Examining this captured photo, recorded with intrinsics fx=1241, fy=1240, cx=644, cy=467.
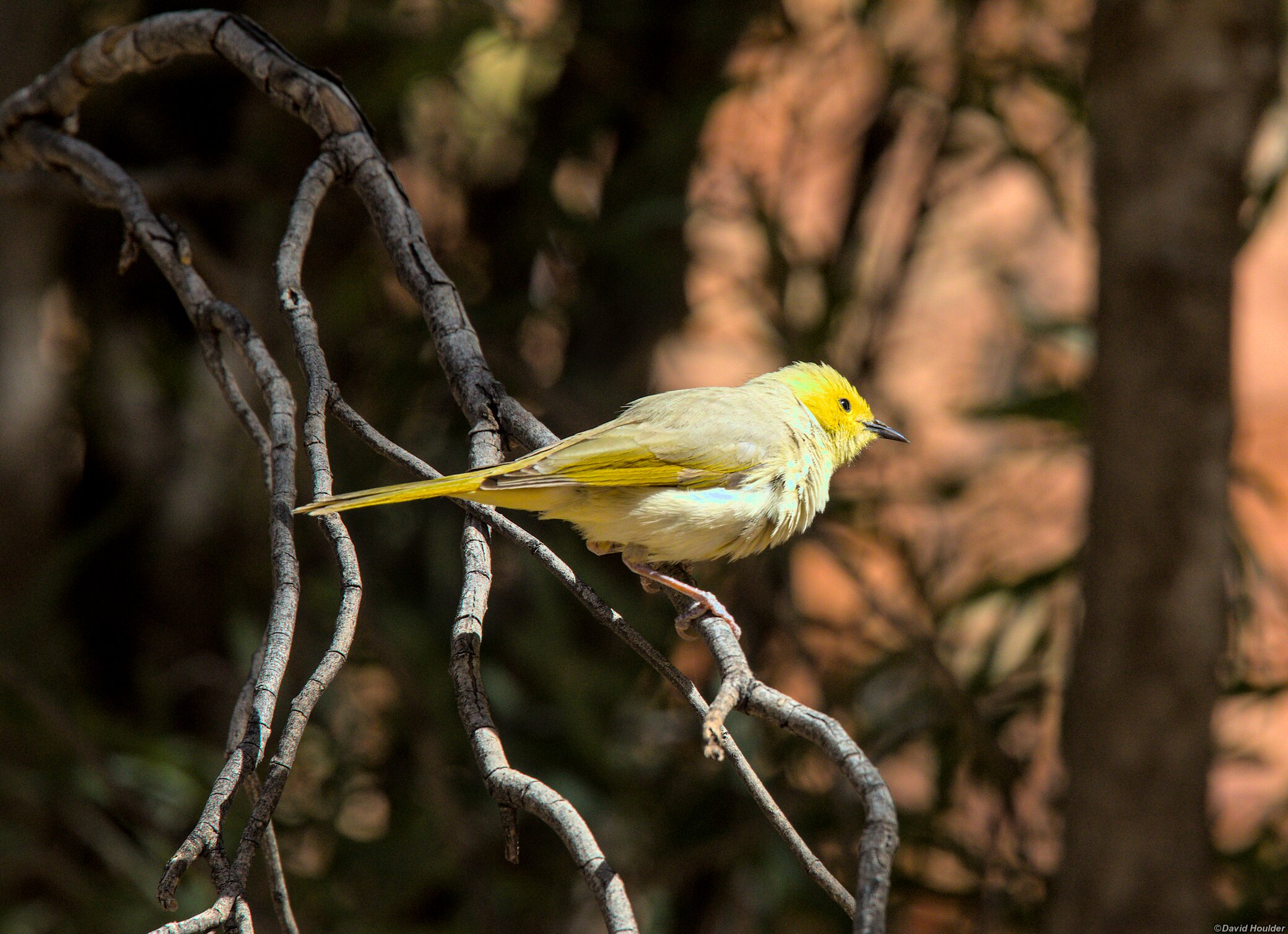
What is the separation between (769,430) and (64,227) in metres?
4.47

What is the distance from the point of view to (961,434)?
15781 mm

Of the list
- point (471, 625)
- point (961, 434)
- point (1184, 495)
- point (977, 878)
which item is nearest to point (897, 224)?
point (977, 878)

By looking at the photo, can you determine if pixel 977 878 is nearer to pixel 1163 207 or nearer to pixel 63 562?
pixel 1163 207

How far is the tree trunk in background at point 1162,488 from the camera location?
11.3ft

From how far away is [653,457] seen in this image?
302cm

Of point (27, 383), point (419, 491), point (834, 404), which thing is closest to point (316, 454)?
point (419, 491)

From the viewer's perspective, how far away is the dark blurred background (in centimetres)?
529

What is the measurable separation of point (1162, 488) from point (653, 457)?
1490 mm

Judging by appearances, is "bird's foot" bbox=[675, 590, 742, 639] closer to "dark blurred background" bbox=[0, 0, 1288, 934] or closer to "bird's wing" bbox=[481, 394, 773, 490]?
"bird's wing" bbox=[481, 394, 773, 490]

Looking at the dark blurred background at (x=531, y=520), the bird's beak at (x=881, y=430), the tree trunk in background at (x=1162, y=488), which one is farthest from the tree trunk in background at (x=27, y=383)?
the tree trunk in background at (x=1162, y=488)

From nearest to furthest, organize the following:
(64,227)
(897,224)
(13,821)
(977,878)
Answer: (977,878) < (13,821) < (64,227) < (897,224)

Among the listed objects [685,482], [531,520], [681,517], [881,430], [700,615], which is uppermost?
[531,520]

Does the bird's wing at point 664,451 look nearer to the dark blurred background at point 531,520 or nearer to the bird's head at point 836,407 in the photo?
the bird's head at point 836,407

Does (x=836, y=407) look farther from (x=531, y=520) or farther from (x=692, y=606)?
(x=531, y=520)
